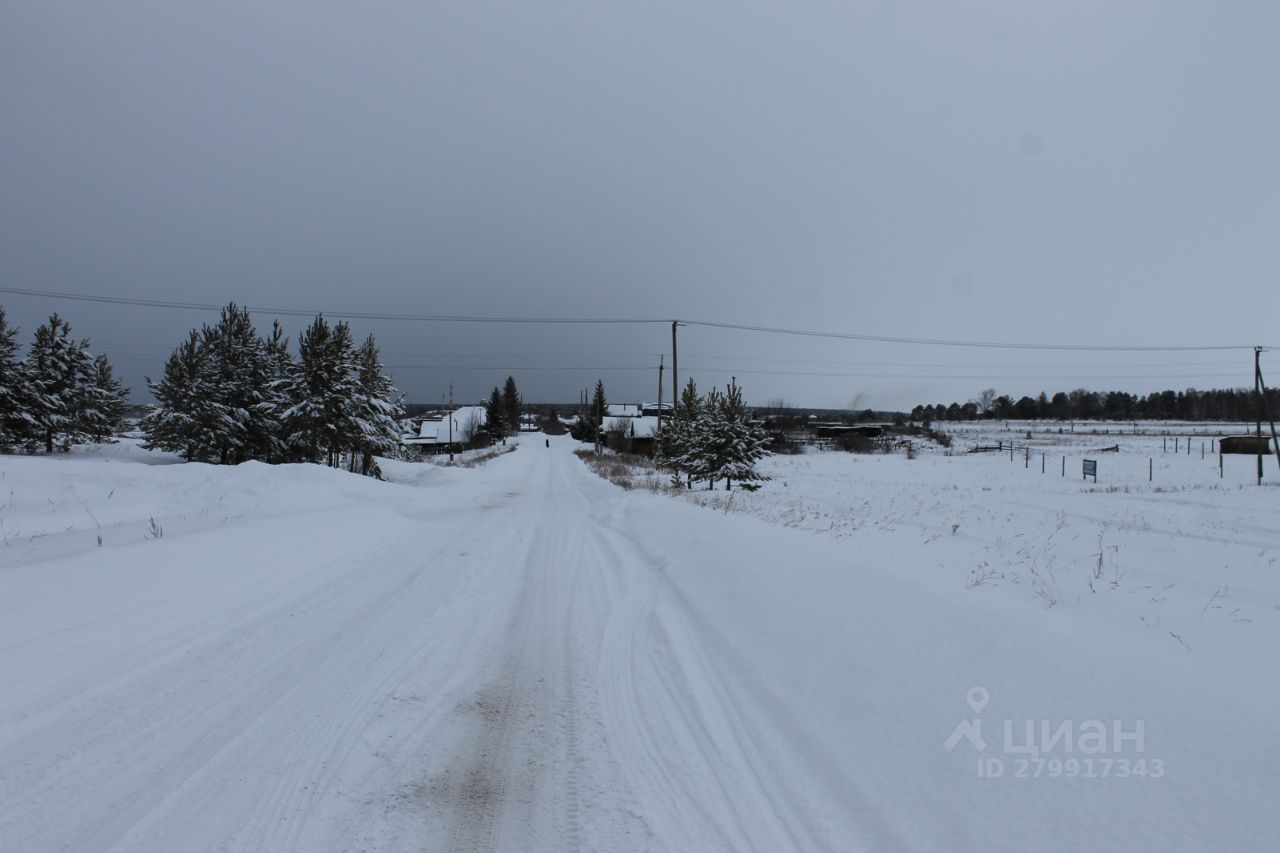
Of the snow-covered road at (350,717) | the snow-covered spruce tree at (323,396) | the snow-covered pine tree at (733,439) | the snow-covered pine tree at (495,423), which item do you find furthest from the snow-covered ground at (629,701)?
the snow-covered pine tree at (495,423)

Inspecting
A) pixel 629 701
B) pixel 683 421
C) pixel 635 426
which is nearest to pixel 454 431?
pixel 635 426

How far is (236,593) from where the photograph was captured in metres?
6.35

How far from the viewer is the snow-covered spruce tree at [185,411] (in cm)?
3141

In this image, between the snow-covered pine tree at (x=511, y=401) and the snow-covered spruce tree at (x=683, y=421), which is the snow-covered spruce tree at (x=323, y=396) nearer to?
the snow-covered spruce tree at (x=683, y=421)

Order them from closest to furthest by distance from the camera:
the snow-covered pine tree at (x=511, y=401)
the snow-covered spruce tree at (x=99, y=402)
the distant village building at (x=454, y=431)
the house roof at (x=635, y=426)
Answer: the snow-covered spruce tree at (x=99, y=402) → the house roof at (x=635, y=426) → the distant village building at (x=454, y=431) → the snow-covered pine tree at (x=511, y=401)

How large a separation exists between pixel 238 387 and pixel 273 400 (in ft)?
7.57

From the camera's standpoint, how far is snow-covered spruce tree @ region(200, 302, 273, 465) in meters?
31.6

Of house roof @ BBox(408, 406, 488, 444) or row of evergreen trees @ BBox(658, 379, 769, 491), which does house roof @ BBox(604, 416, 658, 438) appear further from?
row of evergreen trees @ BBox(658, 379, 769, 491)

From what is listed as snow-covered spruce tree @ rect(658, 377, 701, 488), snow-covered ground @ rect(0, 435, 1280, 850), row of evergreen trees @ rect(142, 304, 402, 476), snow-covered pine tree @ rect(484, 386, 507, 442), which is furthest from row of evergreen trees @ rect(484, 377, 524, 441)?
snow-covered ground @ rect(0, 435, 1280, 850)

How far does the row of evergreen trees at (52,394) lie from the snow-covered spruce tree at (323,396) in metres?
18.4

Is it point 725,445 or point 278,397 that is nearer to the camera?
point 725,445

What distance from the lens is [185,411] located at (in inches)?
1291

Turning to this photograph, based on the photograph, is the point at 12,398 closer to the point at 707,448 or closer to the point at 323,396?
the point at 323,396

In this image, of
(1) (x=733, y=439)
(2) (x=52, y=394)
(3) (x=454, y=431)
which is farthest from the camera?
(3) (x=454, y=431)
